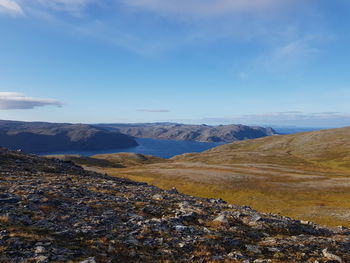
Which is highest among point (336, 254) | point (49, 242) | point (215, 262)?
point (49, 242)

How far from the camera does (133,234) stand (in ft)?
51.8

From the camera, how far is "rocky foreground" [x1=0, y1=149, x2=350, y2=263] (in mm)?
12758

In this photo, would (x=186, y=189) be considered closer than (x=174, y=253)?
No

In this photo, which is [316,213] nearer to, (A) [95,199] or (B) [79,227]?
(A) [95,199]

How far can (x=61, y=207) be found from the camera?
63.5 ft

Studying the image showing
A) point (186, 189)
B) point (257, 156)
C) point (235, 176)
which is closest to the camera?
point (186, 189)

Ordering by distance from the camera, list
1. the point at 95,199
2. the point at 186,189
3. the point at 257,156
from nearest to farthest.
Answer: the point at 95,199, the point at 186,189, the point at 257,156

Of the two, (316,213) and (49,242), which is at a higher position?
(49,242)

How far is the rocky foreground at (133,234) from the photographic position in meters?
12.8

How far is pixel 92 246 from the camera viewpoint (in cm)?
1338

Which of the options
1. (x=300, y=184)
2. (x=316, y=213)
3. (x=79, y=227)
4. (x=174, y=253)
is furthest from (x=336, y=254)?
(x=300, y=184)

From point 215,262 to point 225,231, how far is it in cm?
542

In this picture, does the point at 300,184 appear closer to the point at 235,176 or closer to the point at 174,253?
the point at 235,176

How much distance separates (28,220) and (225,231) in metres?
13.9
